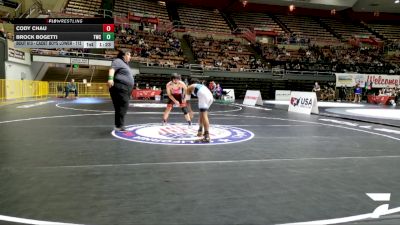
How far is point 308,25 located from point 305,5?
2.93 m

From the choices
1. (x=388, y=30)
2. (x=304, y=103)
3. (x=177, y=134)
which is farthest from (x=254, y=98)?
(x=388, y=30)

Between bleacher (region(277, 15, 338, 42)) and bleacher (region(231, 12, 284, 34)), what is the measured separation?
1858 millimetres

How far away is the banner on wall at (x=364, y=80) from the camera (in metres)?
31.1

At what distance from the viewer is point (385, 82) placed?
105 ft

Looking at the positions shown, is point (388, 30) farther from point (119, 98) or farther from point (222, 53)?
point (119, 98)

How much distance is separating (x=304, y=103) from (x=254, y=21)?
31.8 metres

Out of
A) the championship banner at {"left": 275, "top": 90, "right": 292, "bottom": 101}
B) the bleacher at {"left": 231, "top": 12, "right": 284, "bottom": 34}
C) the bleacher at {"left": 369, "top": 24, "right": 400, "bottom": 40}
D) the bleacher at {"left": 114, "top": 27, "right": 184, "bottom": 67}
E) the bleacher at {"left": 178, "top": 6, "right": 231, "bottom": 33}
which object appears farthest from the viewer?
the bleacher at {"left": 369, "top": 24, "right": 400, "bottom": 40}

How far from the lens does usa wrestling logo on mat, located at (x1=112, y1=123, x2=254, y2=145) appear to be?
6312 mm

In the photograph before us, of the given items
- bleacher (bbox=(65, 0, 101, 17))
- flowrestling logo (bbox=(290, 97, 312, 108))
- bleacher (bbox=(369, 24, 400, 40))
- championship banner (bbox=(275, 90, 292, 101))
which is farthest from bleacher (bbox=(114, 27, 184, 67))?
bleacher (bbox=(369, 24, 400, 40))

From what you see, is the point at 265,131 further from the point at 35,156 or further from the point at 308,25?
the point at 308,25

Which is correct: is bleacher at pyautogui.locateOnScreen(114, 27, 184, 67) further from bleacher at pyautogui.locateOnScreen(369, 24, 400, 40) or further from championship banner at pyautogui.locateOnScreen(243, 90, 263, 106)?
bleacher at pyautogui.locateOnScreen(369, 24, 400, 40)

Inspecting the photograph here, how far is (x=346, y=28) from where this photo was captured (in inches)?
1810
